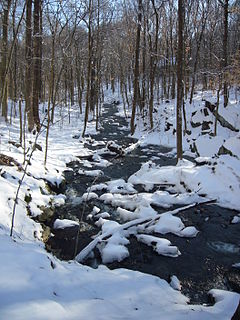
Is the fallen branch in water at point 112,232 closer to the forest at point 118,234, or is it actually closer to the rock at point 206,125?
the forest at point 118,234

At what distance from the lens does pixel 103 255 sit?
15.8ft

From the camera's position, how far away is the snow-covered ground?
2604 millimetres

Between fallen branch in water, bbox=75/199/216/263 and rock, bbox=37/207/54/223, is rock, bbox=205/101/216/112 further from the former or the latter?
rock, bbox=37/207/54/223

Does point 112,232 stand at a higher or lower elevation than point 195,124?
lower

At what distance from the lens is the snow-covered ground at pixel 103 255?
2.60m

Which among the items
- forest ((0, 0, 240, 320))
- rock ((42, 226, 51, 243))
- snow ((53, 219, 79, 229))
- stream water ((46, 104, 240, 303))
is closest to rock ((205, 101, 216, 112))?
forest ((0, 0, 240, 320))

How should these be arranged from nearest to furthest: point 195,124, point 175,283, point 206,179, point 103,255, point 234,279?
1. point 175,283
2. point 234,279
3. point 103,255
4. point 206,179
5. point 195,124

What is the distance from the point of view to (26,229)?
16.8 feet

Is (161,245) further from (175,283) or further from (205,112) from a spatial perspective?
(205,112)

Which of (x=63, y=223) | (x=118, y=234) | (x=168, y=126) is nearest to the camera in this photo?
(x=118, y=234)

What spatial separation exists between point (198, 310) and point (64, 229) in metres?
3.55

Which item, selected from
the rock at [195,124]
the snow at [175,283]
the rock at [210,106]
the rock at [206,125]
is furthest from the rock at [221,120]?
the snow at [175,283]

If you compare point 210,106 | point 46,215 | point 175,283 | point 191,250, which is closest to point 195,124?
point 210,106

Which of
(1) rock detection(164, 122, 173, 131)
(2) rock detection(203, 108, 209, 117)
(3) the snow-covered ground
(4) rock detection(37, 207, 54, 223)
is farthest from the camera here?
(1) rock detection(164, 122, 173, 131)
